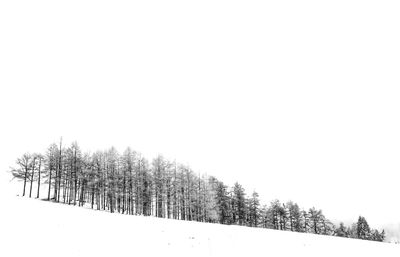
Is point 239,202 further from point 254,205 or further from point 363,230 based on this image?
point 363,230

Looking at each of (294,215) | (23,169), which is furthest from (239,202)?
(23,169)

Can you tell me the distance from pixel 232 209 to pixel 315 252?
57150 millimetres

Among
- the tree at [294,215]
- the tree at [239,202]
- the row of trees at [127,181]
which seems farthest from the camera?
the tree at [294,215]

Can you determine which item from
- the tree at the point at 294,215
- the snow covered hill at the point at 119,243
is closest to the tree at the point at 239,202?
the tree at the point at 294,215

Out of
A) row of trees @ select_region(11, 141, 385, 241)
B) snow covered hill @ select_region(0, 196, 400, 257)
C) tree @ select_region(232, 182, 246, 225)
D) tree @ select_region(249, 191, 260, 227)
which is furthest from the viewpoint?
tree @ select_region(249, 191, 260, 227)

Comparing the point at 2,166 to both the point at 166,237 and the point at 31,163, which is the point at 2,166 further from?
the point at 166,237

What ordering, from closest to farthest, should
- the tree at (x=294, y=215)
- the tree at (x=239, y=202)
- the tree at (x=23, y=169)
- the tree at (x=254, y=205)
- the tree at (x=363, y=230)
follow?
the tree at (x=23, y=169), the tree at (x=239, y=202), the tree at (x=254, y=205), the tree at (x=363, y=230), the tree at (x=294, y=215)

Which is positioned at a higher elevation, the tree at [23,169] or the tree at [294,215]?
the tree at [23,169]

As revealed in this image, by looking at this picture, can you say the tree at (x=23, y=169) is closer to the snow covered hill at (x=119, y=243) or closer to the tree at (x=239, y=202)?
the snow covered hill at (x=119, y=243)

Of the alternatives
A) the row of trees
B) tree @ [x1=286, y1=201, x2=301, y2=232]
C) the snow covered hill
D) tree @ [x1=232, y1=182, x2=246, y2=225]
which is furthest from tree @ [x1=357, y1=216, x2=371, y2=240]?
the snow covered hill

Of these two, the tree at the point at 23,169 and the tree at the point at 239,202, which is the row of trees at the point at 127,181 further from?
the tree at the point at 239,202

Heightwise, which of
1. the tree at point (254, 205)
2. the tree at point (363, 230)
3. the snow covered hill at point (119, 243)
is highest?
the tree at point (254, 205)

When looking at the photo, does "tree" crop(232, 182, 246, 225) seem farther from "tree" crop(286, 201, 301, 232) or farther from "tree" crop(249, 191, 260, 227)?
"tree" crop(286, 201, 301, 232)

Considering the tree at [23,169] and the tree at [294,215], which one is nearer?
the tree at [23,169]
